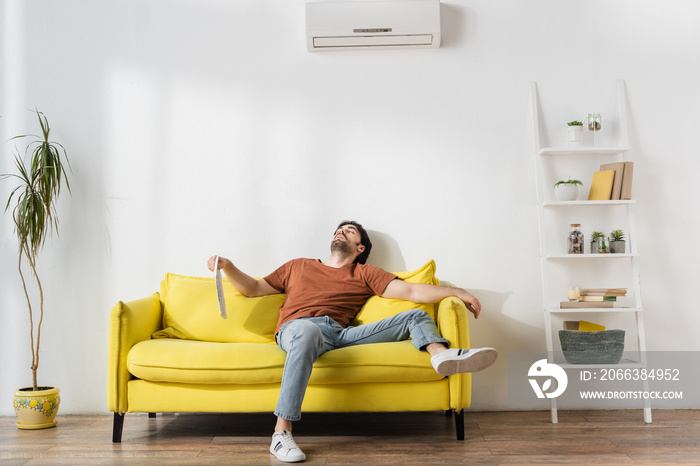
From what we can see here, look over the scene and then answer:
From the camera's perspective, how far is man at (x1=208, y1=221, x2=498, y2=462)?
2674mm

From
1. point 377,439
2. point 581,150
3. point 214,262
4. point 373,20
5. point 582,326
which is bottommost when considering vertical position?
point 377,439

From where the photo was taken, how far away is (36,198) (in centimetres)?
343

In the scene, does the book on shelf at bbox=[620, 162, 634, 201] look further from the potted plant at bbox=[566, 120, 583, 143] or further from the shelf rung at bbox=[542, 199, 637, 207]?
the potted plant at bbox=[566, 120, 583, 143]

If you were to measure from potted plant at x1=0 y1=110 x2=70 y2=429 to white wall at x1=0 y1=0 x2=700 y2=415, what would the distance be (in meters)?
0.08

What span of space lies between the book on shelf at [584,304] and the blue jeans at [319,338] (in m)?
0.88

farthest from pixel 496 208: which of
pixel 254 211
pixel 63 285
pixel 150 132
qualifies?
pixel 63 285

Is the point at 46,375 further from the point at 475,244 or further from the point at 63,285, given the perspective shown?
the point at 475,244

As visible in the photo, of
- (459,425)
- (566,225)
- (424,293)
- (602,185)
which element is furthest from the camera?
(566,225)

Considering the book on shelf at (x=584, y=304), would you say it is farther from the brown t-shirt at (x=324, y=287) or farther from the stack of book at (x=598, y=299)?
the brown t-shirt at (x=324, y=287)

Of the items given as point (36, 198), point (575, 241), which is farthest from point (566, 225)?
point (36, 198)

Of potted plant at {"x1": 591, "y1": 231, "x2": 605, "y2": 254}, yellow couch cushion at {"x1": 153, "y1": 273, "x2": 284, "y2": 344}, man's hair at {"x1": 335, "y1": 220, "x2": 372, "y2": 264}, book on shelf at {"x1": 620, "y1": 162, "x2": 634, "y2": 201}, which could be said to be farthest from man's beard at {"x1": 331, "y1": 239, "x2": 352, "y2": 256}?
book on shelf at {"x1": 620, "y1": 162, "x2": 634, "y2": 201}

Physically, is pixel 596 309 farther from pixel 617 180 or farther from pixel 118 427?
pixel 118 427

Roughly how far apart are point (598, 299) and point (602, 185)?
63cm

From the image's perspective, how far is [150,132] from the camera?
12.3 ft
